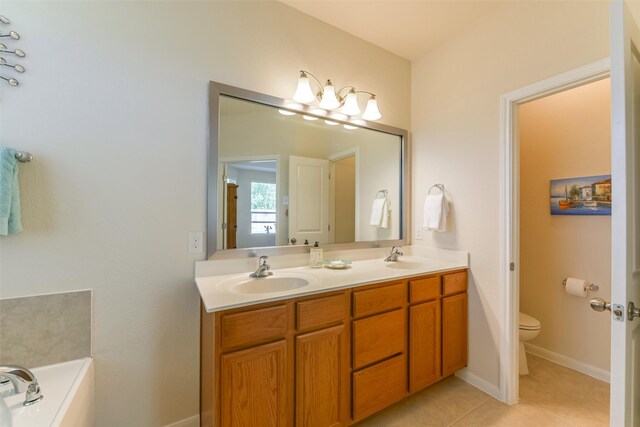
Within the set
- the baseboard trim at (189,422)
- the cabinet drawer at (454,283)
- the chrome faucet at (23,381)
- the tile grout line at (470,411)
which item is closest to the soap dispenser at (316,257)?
the cabinet drawer at (454,283)

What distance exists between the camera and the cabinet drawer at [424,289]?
1699mm

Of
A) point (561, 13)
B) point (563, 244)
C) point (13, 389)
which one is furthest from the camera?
point (563, 244)

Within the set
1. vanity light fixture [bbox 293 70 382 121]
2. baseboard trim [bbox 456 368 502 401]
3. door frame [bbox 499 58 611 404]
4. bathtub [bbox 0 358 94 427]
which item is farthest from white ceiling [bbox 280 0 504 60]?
baseboard trim [bbox 456 368 502 401]

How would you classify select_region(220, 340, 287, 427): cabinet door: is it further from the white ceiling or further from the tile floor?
the white ceiling

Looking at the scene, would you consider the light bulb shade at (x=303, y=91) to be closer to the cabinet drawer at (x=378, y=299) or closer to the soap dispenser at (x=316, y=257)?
the soap dispenser at (x=316, y=257)

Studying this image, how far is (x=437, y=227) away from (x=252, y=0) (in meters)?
2.05

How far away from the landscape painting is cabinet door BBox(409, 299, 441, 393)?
4.84ft

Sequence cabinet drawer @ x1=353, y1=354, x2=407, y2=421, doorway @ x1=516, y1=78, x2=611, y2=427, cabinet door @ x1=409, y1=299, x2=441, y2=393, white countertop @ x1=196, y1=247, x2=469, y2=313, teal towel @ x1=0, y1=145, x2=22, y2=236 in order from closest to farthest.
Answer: teal towel @ x1=0, y1=145, x2=22, y2=236, white countertop @ x1=196, y1=247, x2=469, y2=313, cabinet drawer @ x1=353, y1=354, x2=407, y2=421, cabinet door @ x1=409, y1=299, x2=441, y2=393, doorway @ x1=516, y1=78, x2=611, y2=427

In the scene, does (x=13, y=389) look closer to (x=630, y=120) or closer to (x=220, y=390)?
(x=220, y=390)

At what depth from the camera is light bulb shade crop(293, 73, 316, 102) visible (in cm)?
179

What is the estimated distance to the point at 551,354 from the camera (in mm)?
2307

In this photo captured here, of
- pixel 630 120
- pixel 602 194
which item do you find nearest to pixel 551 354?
pixel 602 194

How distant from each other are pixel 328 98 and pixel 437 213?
1.22 metres

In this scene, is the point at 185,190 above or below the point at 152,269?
above
